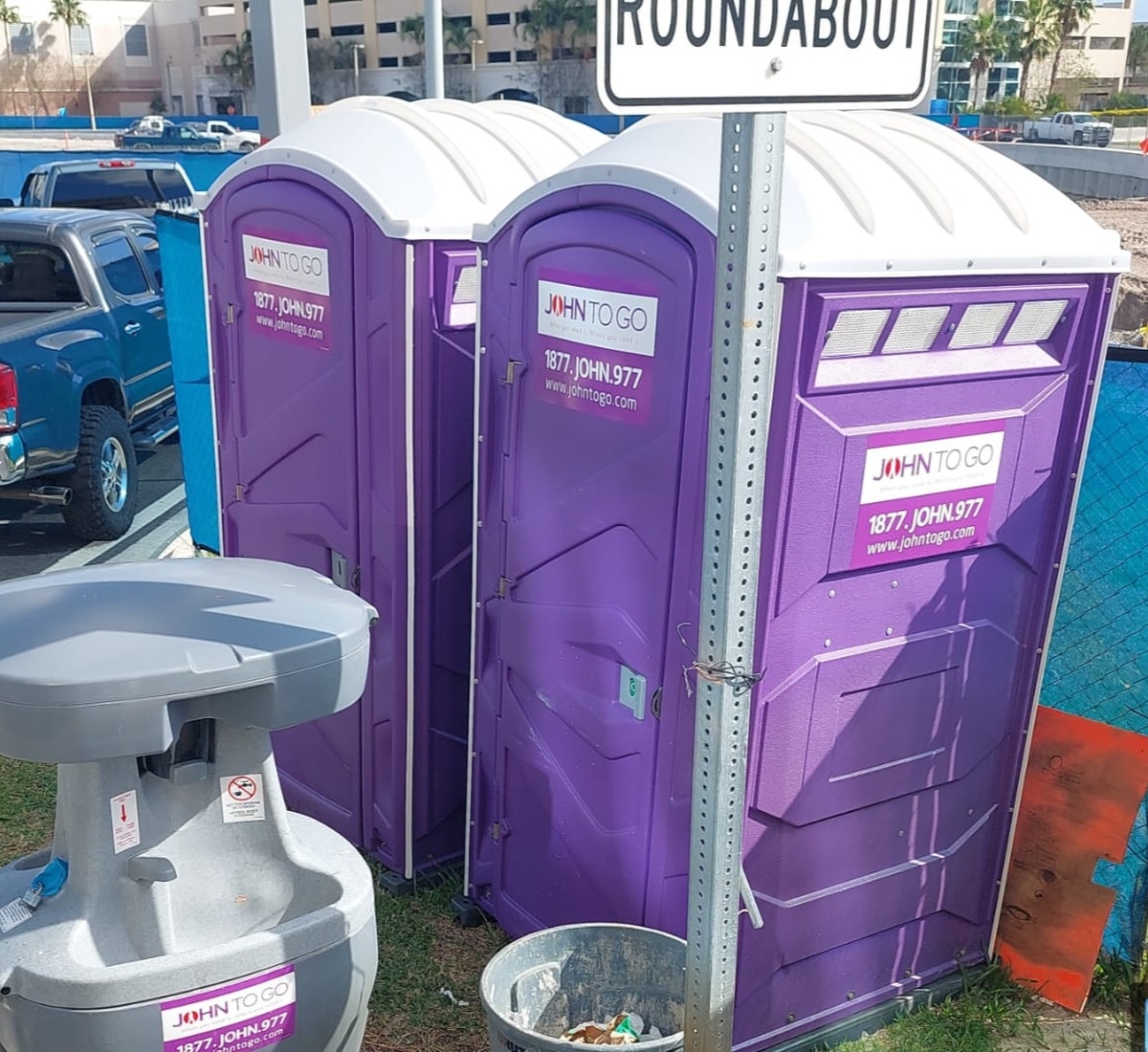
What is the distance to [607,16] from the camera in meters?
1.77

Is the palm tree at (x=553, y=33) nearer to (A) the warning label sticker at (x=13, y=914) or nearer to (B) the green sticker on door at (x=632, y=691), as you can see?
(B) the green sticker on door at (x=632, y=691)

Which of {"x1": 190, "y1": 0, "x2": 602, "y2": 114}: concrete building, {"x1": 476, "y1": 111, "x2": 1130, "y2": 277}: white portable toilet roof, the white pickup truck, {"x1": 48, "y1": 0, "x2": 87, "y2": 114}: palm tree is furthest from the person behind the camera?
{"x1": 48, "y1": 0, "x2": 87, "y2": 114}: palm tree

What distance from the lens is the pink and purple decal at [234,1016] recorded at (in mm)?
2336

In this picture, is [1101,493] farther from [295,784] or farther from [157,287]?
[157,287]

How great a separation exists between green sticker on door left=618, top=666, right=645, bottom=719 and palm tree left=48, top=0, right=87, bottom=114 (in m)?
94.0

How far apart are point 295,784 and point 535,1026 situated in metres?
1.58

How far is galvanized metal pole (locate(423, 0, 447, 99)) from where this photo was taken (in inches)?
377

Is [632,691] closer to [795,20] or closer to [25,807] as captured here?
[795,20]

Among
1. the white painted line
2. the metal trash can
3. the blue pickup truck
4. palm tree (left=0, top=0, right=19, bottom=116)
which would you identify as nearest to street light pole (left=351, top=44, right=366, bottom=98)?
palm tree (left=0, top=0, right=19, bottom=116)

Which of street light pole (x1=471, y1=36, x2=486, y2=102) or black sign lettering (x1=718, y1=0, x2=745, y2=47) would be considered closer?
black sign lettering (x1=718, y1=0, x2=745, y2=47)

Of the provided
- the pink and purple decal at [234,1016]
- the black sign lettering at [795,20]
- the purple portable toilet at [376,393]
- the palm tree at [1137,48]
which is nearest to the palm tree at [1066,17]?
the palm tree at [1137,48]

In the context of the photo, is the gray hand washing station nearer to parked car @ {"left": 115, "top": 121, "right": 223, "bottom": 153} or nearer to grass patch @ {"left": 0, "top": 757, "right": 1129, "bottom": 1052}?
grass patch @ {"left": 0, "top": 757, "right": 1129, "bottom": 1052}

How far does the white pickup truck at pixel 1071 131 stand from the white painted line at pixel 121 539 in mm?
46135

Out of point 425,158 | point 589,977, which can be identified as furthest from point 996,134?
point 589,977
